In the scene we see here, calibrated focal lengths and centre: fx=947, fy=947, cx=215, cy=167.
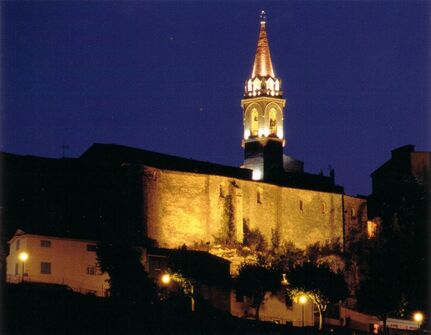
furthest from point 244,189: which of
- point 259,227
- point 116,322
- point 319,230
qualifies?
point 116,322

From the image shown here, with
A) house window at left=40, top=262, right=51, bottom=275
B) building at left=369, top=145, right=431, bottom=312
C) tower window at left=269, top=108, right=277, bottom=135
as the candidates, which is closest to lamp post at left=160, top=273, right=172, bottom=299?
house window at left=40, top=262, right=51, bottom=275

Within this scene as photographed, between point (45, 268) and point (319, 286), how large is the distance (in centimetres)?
1719

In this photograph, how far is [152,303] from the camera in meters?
52.0

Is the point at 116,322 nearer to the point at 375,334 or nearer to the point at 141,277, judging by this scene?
the point at 141,277

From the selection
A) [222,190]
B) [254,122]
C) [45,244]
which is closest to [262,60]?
[254,122]

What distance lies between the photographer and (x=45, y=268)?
56.2 m

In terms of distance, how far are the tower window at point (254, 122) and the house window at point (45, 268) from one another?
39.8 meters

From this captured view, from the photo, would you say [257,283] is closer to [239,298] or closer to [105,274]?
[239,298]

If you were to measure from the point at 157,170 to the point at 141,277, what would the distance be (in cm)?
1498

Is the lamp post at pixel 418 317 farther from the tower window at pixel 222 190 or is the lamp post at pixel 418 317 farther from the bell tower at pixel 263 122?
the bell tower at pixel 263 122

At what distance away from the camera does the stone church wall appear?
68.6m

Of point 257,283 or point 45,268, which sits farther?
point 257,283

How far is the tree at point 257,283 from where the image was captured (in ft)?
197

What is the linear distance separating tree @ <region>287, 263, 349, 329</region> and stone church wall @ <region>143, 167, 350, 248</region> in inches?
427
